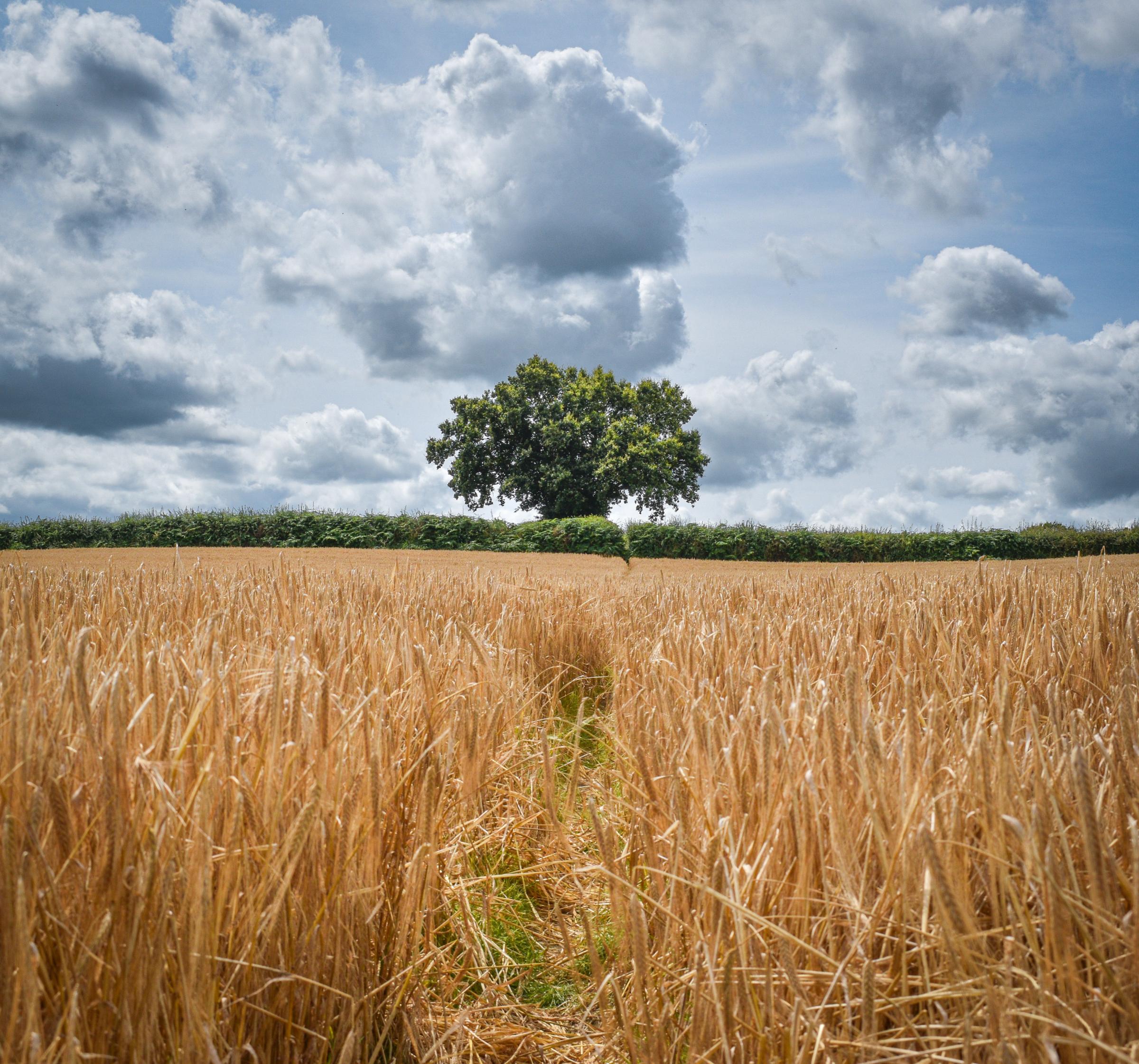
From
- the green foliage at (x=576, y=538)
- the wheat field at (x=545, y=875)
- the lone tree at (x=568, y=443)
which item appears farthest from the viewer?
the lone tree at (x=568, y=443)

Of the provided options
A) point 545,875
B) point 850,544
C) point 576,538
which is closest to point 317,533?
point 576,538

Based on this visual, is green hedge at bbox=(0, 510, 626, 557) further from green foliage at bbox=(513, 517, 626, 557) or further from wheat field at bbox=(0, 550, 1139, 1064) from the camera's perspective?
wheat field at bbox=(0, 550, 1139, 1064)

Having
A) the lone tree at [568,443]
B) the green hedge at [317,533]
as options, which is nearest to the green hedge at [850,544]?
the green hedge at [317,533]

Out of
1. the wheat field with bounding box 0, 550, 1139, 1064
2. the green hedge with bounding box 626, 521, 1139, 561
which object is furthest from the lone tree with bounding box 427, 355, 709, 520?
the wheat field with bounding box 0, 550, 1139, 1064

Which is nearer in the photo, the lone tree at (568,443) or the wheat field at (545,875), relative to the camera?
the wheat field at (545,875)

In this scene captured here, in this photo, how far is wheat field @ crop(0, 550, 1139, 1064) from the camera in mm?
977

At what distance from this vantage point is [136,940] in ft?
3.28

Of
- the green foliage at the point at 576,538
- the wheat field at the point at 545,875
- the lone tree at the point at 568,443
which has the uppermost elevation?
the lone tree at the point at 568,443

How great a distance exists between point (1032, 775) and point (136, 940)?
1.46 m

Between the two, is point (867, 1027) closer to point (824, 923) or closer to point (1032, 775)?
point (824, 923)

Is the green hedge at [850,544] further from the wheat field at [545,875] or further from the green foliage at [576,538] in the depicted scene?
the wheat field at [545,875]

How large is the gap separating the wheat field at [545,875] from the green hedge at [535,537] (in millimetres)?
20928

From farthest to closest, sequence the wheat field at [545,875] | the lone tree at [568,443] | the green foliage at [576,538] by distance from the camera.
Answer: the lone tree at [568,443]
the green foliage at [576,538]
the wheat field at [545,875]

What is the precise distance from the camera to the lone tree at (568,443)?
3183 cm
